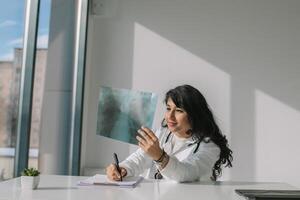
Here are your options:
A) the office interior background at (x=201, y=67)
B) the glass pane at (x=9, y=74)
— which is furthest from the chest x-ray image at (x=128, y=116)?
the glass pane at (x=9, y=74)

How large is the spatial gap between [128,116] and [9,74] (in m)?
1.25

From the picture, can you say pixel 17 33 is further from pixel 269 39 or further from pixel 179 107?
pixel 269 39

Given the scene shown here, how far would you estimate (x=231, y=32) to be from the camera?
9.15 feet

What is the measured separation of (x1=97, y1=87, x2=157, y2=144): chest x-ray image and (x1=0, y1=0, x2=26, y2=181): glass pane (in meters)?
0.91

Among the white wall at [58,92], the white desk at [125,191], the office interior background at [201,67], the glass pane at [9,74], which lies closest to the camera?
the white desk at [125,191]

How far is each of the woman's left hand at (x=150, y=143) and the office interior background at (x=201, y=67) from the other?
55.1 inches

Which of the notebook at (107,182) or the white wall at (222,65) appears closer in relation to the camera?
the notebook at (107,182)

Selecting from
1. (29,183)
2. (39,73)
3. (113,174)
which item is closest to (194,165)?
(113,174)

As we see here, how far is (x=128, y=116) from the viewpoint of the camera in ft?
9.26

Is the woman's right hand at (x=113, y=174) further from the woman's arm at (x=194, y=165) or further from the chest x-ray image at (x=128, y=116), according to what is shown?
the chest x-ray image at (x=128, y=116)

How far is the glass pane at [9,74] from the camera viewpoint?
1654 millimetres

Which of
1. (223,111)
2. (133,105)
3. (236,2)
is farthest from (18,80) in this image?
(236,2)

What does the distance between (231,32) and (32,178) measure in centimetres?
213

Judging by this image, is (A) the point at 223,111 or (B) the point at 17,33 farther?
(A) the point at 223,111
